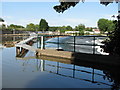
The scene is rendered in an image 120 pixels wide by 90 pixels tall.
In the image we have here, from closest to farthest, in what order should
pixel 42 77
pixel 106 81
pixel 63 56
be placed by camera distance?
pixel 106 81
pixel 42 77
pixel 63 56

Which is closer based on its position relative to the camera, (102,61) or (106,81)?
(106,81)

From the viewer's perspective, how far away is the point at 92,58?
6770mm

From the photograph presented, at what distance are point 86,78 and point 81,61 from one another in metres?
2.47

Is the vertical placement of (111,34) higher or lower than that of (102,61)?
higher

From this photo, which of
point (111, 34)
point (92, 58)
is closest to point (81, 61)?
point (92, 58)

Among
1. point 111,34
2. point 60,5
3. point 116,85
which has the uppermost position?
point 60,5

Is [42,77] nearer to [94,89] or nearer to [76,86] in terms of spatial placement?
[76,86]

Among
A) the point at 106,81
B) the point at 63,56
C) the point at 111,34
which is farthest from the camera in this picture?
the point at 63,56

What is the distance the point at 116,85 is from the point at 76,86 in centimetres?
103

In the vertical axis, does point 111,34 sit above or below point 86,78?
above

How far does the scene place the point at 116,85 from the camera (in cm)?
392

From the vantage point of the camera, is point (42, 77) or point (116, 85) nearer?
point (116, 85)

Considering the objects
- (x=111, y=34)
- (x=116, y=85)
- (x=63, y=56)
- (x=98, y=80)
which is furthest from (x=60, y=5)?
(x=116, y=85)

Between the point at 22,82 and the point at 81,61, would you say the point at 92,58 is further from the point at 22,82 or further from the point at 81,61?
the point at 22,82
